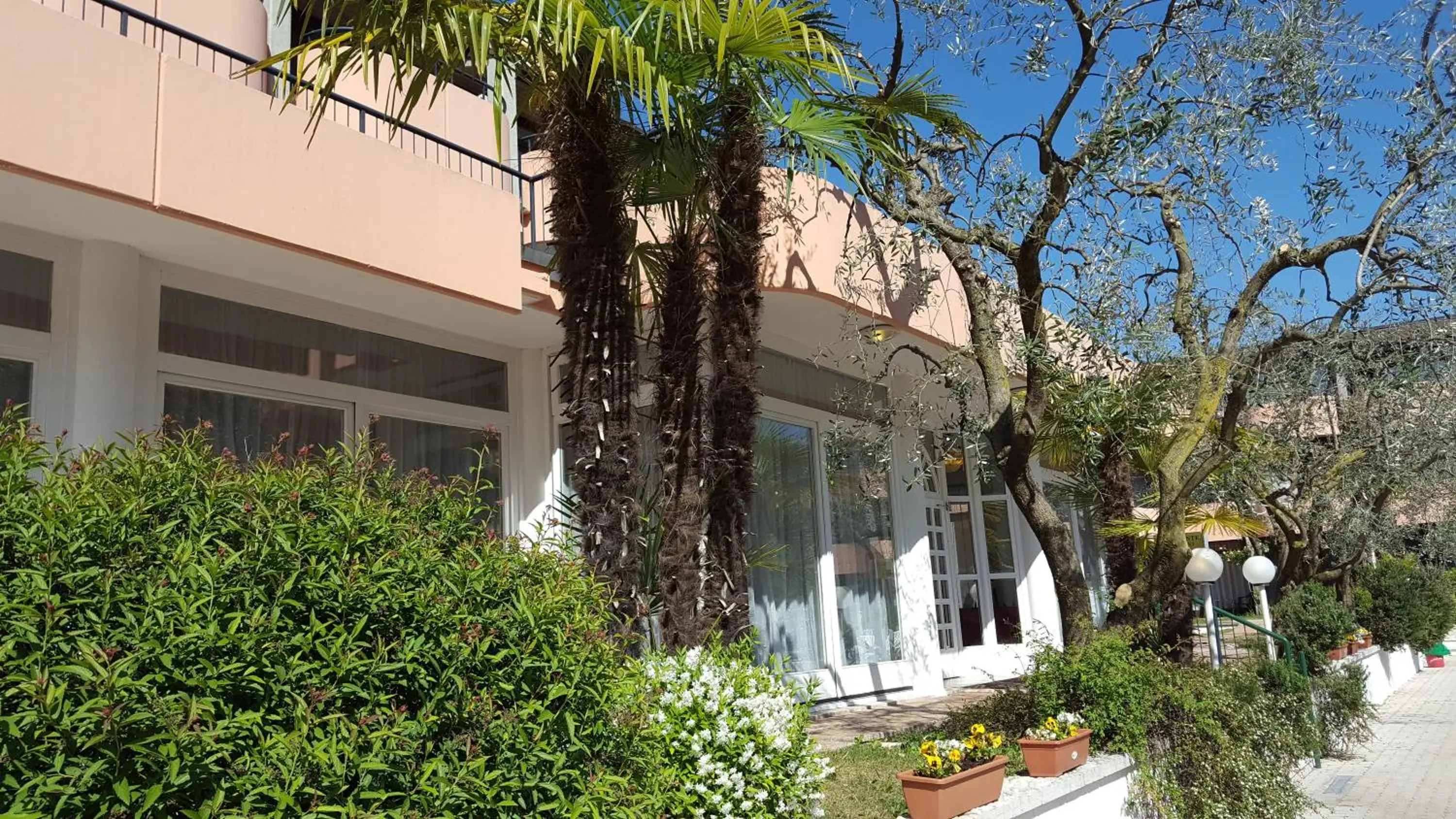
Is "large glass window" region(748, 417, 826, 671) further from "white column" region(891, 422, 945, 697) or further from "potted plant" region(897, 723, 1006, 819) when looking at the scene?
"potted plant" region(897, 723, 1006, 819)

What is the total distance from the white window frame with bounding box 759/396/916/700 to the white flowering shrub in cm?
615

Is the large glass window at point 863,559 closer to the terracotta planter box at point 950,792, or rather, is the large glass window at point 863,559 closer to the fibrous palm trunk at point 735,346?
the fibrous palm trunk at point 735,346

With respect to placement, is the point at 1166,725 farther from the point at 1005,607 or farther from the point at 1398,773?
the point at 1005,607

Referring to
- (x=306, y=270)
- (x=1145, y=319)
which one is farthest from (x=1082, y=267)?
(x=306, y=270)

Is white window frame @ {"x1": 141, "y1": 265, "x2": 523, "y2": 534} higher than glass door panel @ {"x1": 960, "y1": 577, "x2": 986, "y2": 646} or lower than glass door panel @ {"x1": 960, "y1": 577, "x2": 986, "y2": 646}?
higher

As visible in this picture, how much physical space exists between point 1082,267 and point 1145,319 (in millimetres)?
1490

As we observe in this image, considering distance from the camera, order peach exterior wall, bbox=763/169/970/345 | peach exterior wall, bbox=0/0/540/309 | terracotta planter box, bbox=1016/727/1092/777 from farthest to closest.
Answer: peach exterior wall, bbox=763/169/970/345 → terracotta planter box, bbox=1016/727/1092/777 → peach exterior wall, bbox=0/0/540/309

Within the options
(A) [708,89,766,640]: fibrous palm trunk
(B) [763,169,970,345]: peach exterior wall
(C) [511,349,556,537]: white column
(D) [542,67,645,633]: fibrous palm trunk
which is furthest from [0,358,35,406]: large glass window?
(B) [763,169,970,345]: peach exterior wall

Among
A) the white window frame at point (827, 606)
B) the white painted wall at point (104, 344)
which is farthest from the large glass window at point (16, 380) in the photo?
the white window frame at point (827, 606)

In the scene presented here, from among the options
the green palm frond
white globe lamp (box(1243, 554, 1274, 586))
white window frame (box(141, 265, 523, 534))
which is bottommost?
white globe lamp (box(1243, 554, 1274, 586))

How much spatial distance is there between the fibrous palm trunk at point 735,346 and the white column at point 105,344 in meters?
3.80

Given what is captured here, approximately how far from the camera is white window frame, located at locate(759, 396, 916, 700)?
11.4 m

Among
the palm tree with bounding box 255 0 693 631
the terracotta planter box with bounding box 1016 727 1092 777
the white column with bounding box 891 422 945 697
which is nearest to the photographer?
the palm tree with bounding box 255 0 693 631

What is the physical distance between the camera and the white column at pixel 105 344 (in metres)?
6.55
